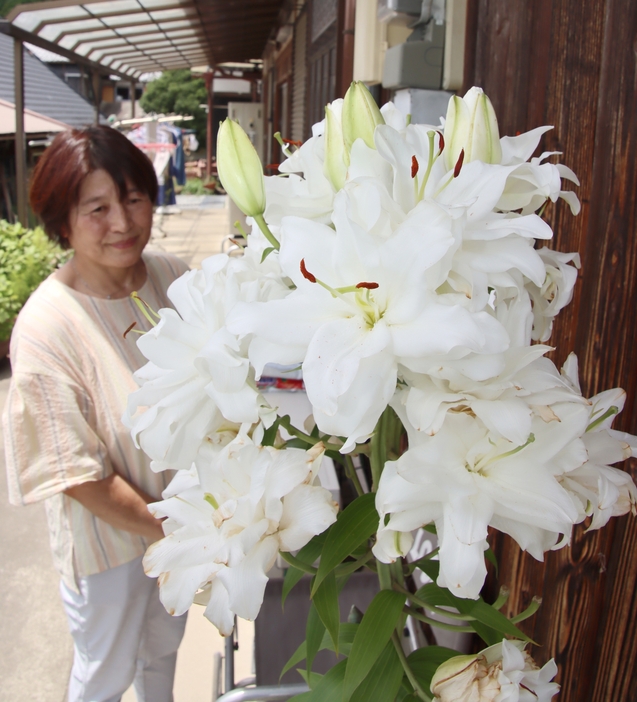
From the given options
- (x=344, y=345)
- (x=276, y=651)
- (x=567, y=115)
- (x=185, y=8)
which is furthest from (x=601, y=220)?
(x=185, y=8)

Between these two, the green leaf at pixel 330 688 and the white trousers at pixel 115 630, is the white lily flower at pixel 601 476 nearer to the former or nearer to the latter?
the green leaf at pixel 330 688

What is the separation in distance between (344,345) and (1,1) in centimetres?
1608

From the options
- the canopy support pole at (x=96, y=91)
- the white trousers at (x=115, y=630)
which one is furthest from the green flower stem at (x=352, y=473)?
the canopy support pole at (x=96, y=91)

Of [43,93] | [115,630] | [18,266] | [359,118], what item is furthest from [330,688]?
[43,93]

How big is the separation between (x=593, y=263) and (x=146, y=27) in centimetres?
769

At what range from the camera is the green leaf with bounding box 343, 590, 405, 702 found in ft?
2.25

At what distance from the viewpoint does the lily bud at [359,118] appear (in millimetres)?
621

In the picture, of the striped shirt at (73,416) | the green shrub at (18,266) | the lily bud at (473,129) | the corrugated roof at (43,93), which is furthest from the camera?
the corrugated roof at (43,93)

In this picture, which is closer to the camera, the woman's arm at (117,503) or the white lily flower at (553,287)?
the white lily flower at (553,287)

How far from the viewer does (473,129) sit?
62cm

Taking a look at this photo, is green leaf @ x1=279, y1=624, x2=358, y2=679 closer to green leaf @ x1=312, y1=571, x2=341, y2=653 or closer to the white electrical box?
green leaf @ x1=312, y1=571, x2=341, y2=653

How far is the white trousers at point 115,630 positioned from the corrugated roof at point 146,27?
496cm

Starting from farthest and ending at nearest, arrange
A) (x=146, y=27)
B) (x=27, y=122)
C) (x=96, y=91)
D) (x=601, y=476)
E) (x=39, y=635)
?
(x=27, y=122)
(x=96, y=91)
(x=146, y=27)
(x=39, y=635)
(x=601, y=476)

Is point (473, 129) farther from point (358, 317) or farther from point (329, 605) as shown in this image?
point (329, 605)
